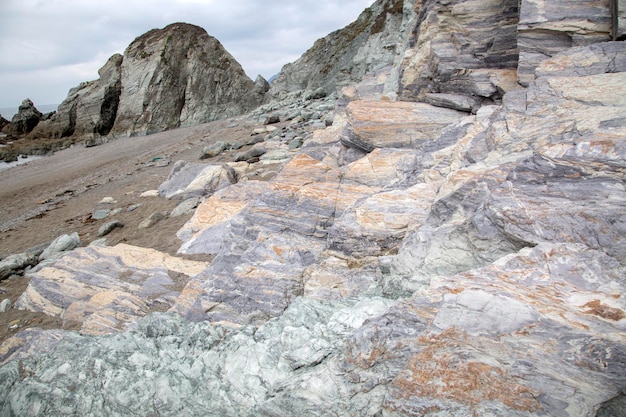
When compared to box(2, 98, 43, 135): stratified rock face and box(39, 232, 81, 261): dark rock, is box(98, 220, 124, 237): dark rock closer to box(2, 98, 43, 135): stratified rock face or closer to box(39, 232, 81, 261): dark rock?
box(39, 232, 81, 261): dark rock

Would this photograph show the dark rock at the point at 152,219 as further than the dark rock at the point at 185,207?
No

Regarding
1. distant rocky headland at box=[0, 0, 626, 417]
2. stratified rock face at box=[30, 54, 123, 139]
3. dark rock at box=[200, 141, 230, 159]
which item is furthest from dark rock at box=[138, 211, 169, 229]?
stratified rock face at box=[30, 54, 123, 139]

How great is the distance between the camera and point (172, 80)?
44531 millimetres

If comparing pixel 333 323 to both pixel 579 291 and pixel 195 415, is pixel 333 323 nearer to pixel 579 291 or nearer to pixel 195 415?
pixel 195 415

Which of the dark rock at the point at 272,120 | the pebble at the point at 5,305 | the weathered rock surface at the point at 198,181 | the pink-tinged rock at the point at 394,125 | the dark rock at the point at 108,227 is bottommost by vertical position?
the pebble at the point at 5,305

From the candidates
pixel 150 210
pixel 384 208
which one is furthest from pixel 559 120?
pixel 150 210

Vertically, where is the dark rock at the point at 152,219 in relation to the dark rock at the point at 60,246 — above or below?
above

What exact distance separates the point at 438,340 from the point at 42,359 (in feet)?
18.7

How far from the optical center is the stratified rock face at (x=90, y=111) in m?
44.4

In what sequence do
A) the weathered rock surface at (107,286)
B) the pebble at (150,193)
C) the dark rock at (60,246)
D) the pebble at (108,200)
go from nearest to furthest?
1. the weathered rock surface at (107,286)
2. the dark rock at (60,246)
3. the pebble at (150,193)
4. the pebble at (108,200)

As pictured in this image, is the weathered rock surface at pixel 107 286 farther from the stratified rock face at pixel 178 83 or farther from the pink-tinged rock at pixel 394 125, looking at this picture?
the stratified rock face at pixel 178 83

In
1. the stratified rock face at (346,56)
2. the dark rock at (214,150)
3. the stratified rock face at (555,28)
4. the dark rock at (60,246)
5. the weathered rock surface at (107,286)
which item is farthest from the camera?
the stratified rock face at (346,56)

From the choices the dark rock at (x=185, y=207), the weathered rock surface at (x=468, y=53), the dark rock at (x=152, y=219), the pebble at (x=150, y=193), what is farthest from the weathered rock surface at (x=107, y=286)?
the weathered rock surface at (x=468, y=53)

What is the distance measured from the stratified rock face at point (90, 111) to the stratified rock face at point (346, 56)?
1966cm
